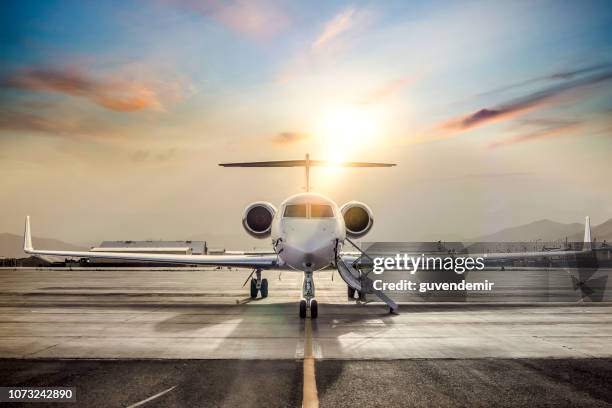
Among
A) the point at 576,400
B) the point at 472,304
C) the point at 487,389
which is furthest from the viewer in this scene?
the point at 472,304

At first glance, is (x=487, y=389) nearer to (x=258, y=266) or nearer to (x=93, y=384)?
(x=93, y=384)

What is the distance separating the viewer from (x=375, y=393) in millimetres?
5852

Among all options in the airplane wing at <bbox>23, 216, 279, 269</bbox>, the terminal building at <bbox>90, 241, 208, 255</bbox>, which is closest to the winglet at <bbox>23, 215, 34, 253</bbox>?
the airplane wing at <bbox>23, 216, 279, 269</bbox>

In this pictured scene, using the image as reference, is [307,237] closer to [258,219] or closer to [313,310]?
[313,310]

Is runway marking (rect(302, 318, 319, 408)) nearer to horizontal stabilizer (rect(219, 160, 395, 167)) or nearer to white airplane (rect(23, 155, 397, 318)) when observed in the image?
white airplane (rect(23, 155, 397, 318))

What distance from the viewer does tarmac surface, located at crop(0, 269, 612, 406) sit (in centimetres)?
586

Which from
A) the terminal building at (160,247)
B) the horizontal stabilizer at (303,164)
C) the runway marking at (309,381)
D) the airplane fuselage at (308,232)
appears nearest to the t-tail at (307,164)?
the horizontal stabilizer at (303,164)

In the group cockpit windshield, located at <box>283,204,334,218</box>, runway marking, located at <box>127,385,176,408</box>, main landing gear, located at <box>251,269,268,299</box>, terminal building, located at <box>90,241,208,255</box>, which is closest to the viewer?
runway marking, located at <box>127,385,176,408</box>

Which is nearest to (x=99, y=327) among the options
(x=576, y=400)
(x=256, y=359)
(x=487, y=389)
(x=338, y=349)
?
(x=256, y=359)

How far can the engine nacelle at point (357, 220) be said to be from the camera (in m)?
17.0

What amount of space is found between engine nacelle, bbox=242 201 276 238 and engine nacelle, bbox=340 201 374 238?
Result: 2.69 meters

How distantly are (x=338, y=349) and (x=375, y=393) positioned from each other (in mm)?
2844

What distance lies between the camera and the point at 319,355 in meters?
8.13

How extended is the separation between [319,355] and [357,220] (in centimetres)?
927
